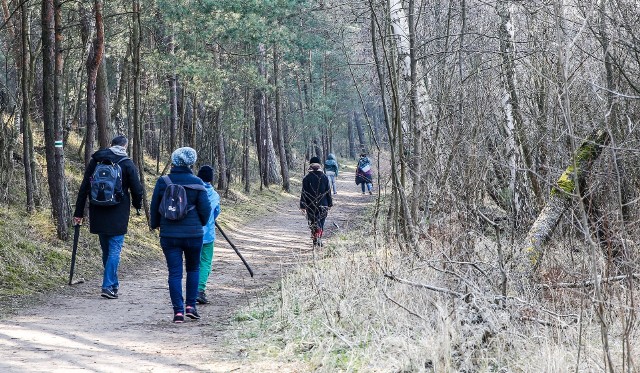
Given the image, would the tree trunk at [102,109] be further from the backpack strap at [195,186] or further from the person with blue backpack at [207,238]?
the backpack strap at [195,186]

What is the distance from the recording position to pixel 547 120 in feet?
34.8

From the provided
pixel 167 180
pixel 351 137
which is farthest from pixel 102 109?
pixel 351 137

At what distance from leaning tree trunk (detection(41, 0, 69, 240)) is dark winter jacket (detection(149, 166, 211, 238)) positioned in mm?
5117

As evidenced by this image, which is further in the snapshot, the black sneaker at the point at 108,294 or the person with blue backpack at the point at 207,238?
the black sneaker at the point at 108,294

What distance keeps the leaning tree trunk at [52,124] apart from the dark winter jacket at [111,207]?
9.95 ft

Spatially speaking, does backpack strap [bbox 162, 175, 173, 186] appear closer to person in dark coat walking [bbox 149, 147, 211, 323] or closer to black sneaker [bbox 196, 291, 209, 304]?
person in dark coat walking [bbox 149, 147, 211, 323]

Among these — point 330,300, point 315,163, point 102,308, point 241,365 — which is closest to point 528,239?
point 330,300

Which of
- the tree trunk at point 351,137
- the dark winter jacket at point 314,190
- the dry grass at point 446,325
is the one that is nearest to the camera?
the dry grass at point 446,325

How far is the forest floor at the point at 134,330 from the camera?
634cm

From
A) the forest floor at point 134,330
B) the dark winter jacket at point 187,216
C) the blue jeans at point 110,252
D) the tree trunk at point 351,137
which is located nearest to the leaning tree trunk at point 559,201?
the forest floor at point 134,330

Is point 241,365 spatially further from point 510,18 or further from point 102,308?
point 510,18

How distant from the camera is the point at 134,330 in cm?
791

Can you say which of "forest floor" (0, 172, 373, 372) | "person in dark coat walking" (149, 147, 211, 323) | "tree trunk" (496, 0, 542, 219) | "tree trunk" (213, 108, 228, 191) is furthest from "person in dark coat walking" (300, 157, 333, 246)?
"tree trunk" (213, 108, 228, 191)

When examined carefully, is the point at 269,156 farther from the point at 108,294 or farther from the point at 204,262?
the point at 204,262
